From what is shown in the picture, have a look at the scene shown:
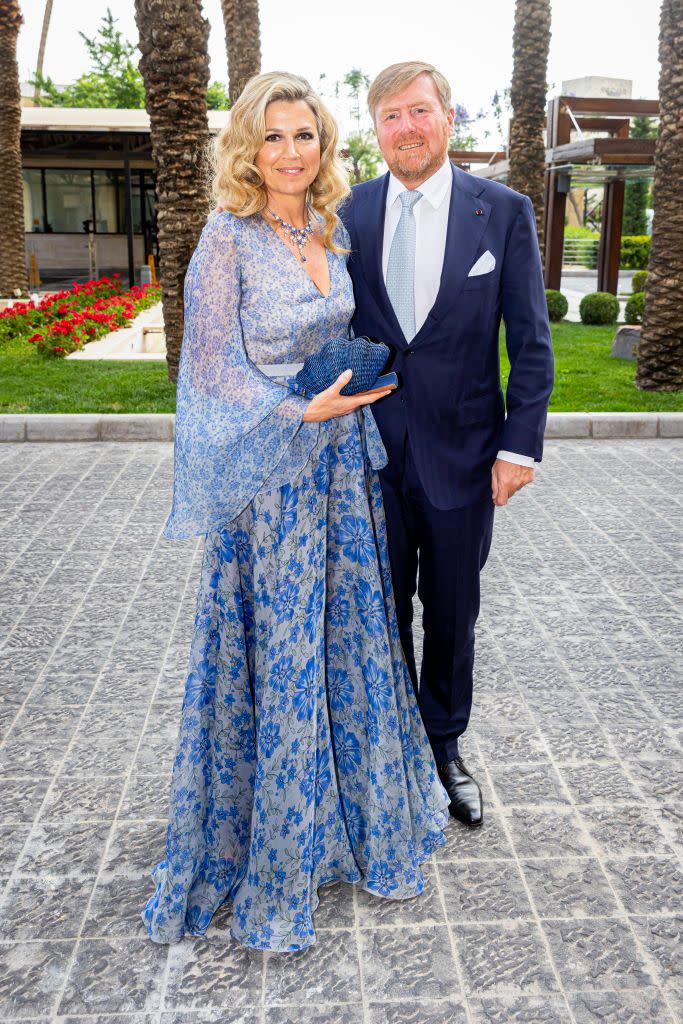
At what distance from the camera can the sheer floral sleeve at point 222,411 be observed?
95.1 inches

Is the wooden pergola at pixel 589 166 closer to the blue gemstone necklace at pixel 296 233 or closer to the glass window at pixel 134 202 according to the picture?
the glass window at pixel 134 202

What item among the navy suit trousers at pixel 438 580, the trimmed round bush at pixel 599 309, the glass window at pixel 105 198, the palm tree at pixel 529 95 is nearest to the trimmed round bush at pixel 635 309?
the trimmed round bush at pixel 599 309

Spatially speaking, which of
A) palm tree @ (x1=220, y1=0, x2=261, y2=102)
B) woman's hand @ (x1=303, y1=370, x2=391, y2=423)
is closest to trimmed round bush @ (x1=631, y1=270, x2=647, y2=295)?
palm tree @ (x1=220, y1=0, x2=261, y2=102)

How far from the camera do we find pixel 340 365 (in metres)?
2.48

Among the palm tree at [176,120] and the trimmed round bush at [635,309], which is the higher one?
the palm tree at [176,120]

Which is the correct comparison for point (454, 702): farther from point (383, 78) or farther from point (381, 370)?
point (383, 78)

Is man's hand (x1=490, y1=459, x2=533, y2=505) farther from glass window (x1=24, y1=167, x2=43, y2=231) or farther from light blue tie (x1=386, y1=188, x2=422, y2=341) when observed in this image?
glass window (x1=24, y1=167, x2=43, y2=231)

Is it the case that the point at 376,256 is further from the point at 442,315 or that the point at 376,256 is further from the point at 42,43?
the point at 42,43

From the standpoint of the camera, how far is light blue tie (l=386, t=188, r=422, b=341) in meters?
2.89

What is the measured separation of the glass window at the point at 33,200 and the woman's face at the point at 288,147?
32651 millimetres

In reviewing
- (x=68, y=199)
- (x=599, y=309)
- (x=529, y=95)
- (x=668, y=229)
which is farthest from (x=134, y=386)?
(x=68, y=199)

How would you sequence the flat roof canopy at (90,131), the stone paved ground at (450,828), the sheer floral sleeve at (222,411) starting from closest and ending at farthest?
the sheer floral sleeve at (222,411) → the stone paved ground at (450,828) → the flat roof canopy at (90,131)

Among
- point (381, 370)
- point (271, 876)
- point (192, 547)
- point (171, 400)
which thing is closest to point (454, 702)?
point (271, 876)

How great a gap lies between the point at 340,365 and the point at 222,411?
1.05 ft
